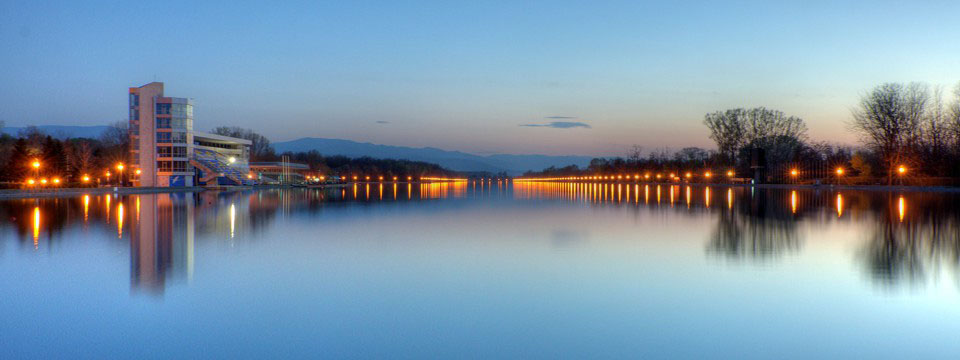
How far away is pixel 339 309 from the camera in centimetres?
718

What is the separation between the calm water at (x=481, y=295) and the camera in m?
5.77

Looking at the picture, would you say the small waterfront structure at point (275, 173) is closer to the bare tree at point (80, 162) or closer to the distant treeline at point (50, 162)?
the distant treeline at point (50, 162)

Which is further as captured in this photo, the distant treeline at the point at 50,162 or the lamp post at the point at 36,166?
the distant treeline at the point at 50,162

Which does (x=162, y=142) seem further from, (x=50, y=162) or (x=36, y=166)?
(x=36, y=166)

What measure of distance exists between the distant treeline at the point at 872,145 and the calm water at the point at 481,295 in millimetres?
45980

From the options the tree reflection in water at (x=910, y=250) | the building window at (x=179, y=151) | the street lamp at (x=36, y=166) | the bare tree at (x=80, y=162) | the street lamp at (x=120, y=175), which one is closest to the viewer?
the tree reflection in water at (x=910, y=250)

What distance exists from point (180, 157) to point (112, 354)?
210 ft

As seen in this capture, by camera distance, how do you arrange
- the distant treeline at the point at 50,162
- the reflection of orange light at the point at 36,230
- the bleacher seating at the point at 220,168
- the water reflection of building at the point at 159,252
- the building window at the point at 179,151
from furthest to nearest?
the bleacher seating at the point at 220,168, the building window at the point at 179,151, the distant treeline at the point at 50,162, the reflection of orange light at the point at 36,230, the water reflection of building at the point at 159,252

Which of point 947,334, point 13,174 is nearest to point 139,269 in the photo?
point 947,334

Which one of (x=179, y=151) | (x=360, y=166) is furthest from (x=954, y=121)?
(x=360, y=166)

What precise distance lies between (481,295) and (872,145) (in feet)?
199

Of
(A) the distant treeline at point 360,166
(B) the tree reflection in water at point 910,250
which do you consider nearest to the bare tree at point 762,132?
(B) the tree reflection in water at point 910,250

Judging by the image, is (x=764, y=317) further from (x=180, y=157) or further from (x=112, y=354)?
(x=180, y=157)

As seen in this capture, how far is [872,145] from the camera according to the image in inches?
2199
